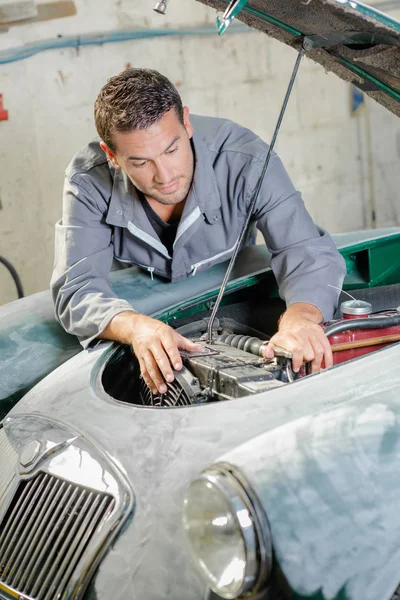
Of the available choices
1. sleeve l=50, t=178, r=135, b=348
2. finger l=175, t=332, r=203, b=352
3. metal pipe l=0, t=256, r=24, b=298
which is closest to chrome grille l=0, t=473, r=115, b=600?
finger l=175, t=332, r=203, b=352

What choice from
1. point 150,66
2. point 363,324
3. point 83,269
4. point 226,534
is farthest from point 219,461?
point 150,66

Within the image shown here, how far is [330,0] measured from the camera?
162 centimetres

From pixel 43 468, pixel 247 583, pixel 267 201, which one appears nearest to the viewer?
pixel 247 583

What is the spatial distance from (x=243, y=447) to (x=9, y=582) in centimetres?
60

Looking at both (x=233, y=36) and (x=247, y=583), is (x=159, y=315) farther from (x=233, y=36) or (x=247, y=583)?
(x=233, y=36)

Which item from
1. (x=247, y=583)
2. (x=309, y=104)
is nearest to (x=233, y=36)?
(x=309, y=104)

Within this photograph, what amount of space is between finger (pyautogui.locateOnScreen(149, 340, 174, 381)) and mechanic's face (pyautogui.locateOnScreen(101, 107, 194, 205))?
55 centimetres

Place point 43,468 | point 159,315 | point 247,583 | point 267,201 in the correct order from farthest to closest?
point 267,201, point 159,315, point 43,468, point 247,583

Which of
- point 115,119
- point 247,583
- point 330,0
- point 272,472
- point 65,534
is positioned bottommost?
point 65,534

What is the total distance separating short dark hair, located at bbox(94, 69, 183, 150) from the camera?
1992 millimetres

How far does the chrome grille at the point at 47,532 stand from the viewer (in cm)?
136

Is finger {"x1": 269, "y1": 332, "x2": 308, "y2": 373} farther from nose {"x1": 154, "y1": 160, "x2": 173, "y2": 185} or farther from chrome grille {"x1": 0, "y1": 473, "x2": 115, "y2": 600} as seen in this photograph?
nose {"x1": 154, "y1": 160, "x2": 173, "y2": 185}

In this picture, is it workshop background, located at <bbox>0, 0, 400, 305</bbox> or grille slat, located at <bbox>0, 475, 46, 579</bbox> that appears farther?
workshop background, located at <bbox>0, 0, 400, 305</bbox>

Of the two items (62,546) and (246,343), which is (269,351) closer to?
(246,343)
